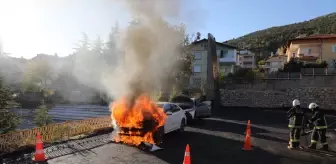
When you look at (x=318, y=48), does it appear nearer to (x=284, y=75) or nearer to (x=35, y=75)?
(x=284, y=75)

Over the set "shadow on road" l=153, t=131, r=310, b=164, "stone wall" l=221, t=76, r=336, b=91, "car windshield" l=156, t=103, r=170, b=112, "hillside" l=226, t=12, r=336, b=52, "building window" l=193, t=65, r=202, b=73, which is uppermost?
"hillside" l=226, t=12, r=336, b=52

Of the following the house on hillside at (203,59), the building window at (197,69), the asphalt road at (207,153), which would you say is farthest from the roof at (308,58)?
the asphalt road at (207,153)

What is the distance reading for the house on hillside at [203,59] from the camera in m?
46.8

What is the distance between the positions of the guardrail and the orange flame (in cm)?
272

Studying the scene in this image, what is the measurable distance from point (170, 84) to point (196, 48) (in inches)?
856

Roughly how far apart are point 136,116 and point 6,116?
20.2ft

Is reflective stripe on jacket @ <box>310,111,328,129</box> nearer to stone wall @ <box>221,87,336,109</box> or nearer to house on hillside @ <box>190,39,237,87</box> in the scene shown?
stone wall @ <box>221,87,336,109</box>

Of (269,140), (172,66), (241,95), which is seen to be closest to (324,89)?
(241,95)

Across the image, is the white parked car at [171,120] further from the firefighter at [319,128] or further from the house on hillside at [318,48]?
the house on hillside at [318,48]

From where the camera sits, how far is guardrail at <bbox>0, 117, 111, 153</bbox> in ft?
29.5

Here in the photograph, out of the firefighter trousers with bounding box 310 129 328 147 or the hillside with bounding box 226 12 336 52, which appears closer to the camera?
the firefighter trousers with bounding box 310 129 328 147

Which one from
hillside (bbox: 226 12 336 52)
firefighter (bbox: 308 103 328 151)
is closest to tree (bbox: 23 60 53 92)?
firefighter (bbox: 308 103 328 151)

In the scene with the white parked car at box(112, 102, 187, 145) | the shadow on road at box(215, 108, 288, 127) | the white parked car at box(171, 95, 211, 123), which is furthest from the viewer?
the shadow on road at box(215, 108, 288, 127)

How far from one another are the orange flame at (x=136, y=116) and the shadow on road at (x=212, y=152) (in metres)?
0.89
